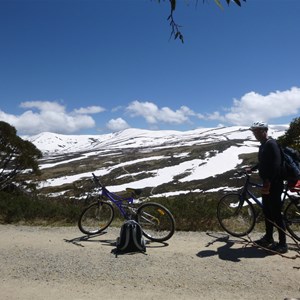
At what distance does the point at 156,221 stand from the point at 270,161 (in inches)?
115

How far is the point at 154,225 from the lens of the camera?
318 inches

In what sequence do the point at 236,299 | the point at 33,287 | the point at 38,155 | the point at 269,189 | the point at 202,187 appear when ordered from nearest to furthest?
the point at 236,299, the point at 33,287, the point at 269,189, the point at 38,155, the point at 202,187

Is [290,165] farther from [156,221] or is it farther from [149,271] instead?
[149,271]

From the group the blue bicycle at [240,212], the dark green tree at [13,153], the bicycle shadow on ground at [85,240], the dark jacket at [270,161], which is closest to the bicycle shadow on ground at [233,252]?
the blue bicycle at [240,212]

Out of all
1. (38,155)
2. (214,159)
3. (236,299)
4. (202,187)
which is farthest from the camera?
(214,159)

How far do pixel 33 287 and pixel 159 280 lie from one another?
192cm

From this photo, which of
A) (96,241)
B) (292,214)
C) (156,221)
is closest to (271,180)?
(292,214)

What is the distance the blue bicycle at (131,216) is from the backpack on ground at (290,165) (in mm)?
2554

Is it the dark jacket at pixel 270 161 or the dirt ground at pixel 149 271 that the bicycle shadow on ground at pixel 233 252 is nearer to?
the dirt ground at pixel 149 271

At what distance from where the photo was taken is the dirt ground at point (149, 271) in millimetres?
5090

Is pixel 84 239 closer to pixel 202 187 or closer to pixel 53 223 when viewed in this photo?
pixel 53 223

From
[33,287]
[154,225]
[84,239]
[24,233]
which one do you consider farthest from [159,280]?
[24,233]

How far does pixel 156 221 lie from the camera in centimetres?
808

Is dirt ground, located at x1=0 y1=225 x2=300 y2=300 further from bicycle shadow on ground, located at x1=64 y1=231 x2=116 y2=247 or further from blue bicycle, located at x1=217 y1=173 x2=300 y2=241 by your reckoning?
blue bicycle, located at x1=217 y1=173 x2=300 y2=241
